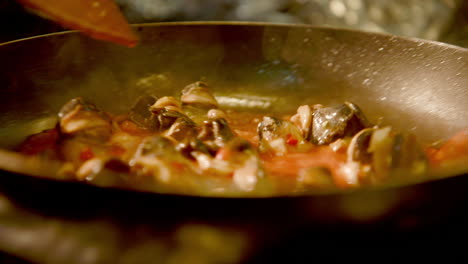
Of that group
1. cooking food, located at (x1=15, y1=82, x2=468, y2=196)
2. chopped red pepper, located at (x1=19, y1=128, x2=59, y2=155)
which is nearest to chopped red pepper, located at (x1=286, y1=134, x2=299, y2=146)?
cooking food, located at (x1=15, y1=82, x2=468, y2=196)

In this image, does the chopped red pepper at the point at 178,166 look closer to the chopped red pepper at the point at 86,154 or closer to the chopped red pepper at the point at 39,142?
the chopped red pepper at the point at 86,154

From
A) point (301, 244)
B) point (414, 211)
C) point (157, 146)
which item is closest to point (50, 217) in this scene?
Result: point (157, 146)

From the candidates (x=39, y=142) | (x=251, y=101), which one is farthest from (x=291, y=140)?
(x=39, y=142)

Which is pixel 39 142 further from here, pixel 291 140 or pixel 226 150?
pixel 291 140

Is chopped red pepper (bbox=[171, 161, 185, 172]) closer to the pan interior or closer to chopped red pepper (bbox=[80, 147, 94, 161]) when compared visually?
chopped red pepper (bbox=[80, 147, 94, 161])

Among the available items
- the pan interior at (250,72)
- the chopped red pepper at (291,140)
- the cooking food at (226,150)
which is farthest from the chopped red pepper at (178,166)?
the pan interior at (250,72)

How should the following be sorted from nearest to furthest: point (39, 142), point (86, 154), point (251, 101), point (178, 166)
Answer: point (178, 166), point (86, 154), point (39, 142), point (251, 101)

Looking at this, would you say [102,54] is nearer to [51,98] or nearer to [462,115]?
[51,98]

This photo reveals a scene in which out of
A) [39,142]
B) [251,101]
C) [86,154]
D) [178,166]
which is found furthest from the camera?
[251,101]
